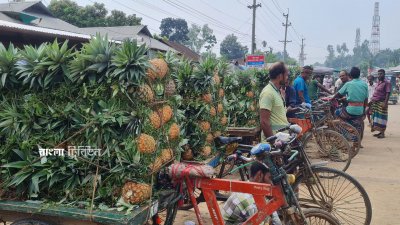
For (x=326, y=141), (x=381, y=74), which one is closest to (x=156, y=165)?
(x=326, y=141)

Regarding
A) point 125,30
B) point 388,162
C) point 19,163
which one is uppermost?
point 125,30

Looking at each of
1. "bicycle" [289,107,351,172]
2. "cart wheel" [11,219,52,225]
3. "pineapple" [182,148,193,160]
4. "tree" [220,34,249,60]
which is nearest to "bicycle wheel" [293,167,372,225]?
"pineapple" [182,148,193,160]

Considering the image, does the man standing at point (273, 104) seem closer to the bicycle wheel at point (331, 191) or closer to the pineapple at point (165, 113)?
the bicycle wheel at point (331, 191)

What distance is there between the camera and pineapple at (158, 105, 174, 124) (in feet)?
10.8

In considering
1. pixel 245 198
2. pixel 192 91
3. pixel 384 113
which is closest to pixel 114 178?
pixel 245 198

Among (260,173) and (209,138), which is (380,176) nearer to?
(209,138)

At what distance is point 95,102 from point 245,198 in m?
1.62

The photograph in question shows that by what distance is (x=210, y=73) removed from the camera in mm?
4895

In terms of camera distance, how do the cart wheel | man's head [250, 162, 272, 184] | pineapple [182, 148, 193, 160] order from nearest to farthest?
the cart wheel
man's head [250, 162, 272, 184]
pineapple [182, 148, 193, 160]

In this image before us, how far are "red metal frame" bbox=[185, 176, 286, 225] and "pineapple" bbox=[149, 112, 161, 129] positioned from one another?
509 mm

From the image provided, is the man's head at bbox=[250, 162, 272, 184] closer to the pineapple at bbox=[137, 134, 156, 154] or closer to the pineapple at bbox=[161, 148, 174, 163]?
the pineapple at bbox=[161, 148, 174, 163]

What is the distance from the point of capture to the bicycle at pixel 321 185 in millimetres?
3646

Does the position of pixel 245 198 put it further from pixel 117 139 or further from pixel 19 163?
pixel 19 163

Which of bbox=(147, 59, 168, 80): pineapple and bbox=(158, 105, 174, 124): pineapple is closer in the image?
bbox=(147, 59, 168, 80): pineapple
